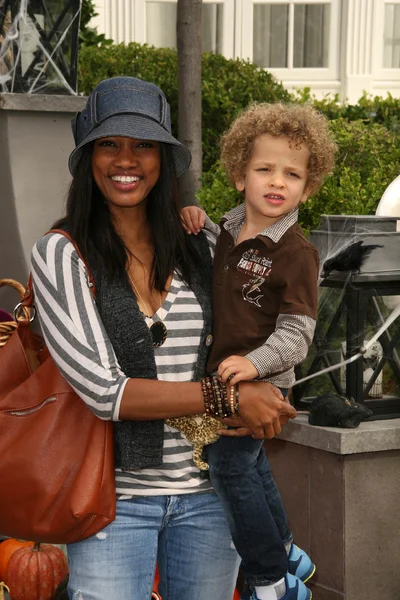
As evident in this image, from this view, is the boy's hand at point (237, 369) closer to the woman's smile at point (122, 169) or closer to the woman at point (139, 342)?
the woman at point (139, 342)

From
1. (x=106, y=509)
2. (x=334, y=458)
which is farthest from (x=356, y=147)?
(x=106, y=509)

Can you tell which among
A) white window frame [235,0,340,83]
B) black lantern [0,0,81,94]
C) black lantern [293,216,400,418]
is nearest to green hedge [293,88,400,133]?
white window frame [235,0,340,83]

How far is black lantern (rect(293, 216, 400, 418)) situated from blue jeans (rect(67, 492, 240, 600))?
5.48 ft

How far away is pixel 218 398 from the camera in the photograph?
9.07 ft

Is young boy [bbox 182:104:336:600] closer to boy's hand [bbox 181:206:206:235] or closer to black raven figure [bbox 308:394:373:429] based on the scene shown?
boy's hand [bbox 181:206:206:235]

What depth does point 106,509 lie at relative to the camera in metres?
2.75

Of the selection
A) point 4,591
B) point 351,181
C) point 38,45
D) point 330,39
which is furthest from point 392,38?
point 4,591

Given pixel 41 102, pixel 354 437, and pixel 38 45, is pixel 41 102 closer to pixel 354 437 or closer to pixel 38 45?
pixel 38 45

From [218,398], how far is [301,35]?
34.2ft

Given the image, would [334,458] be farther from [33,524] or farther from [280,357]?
[33,524]

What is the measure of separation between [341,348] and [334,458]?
45 centimetres

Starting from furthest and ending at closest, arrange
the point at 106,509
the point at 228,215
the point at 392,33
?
the point at 392,33 → the point at 228,215 → the point at 106,509

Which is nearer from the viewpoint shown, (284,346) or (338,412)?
(284,346)

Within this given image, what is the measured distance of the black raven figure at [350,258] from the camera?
453 cm
